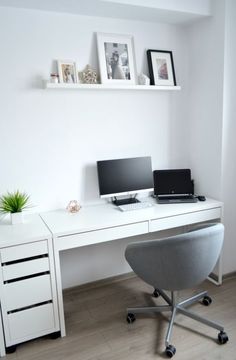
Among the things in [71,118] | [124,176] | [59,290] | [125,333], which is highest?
[71,118]

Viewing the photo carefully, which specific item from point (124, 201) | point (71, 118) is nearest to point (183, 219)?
point (124, 201)

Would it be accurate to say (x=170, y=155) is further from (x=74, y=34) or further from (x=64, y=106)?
(x=74, y=34)

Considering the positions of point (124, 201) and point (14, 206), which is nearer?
point (14, 206)

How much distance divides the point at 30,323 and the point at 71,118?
5.07ft

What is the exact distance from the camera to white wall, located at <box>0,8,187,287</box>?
7.00 feet

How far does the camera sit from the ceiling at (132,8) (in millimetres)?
2016

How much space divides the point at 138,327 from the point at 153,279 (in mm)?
Answer: 522

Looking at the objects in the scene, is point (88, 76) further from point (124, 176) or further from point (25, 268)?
point (25, 268)

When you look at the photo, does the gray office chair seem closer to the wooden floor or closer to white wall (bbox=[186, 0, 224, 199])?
the wooden floor

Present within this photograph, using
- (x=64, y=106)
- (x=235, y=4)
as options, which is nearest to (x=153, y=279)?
(x=64, y=106)

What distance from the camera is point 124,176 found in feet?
8.06

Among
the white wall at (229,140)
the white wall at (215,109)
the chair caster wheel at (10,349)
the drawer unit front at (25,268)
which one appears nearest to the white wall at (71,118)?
the white wall at (215,109)

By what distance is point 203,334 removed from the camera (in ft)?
6.37

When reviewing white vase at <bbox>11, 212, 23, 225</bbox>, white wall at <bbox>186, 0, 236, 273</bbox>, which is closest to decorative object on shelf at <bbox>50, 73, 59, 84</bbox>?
white vase at <bbox>11, 212, 23, 225</bbox>
